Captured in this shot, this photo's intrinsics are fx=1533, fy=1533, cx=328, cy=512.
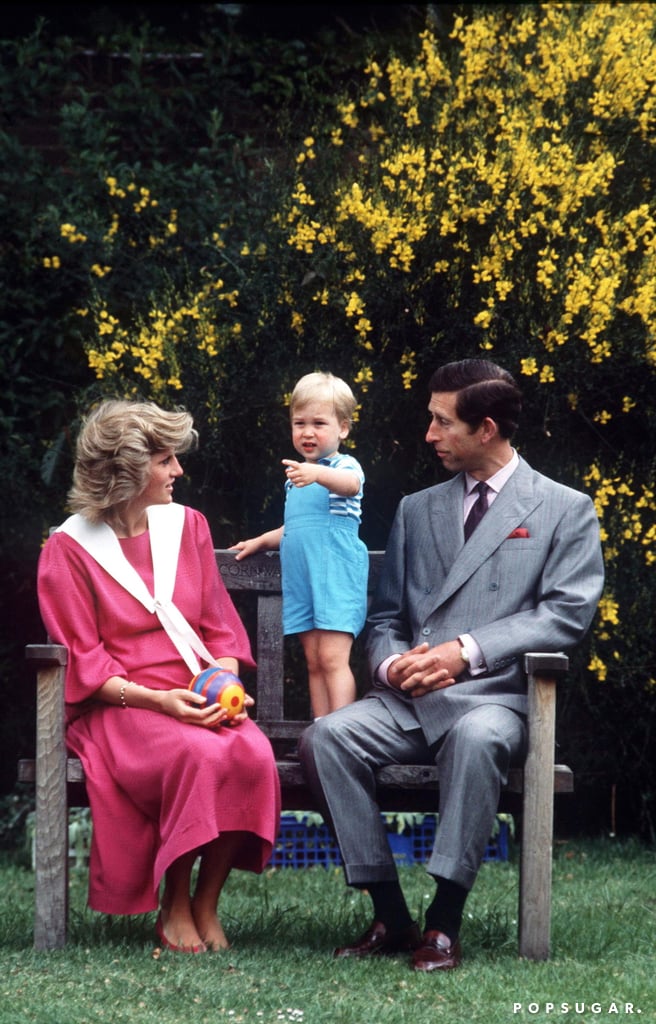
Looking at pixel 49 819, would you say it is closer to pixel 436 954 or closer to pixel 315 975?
pixel 315 975

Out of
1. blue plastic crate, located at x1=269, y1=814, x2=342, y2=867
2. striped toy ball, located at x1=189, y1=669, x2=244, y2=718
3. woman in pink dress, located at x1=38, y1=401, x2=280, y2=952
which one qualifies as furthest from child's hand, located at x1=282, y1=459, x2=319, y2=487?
blue plastic crate, located at x1=269, y1=814, x2=342, y2=867

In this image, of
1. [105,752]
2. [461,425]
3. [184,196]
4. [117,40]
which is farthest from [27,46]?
[105,752]

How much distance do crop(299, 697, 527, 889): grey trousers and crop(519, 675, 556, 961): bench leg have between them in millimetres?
67

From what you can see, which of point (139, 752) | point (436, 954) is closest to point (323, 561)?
point (139, 752)

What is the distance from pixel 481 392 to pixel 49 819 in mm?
1765

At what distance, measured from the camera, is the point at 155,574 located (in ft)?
14.9

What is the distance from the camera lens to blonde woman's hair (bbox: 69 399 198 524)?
4504 mm

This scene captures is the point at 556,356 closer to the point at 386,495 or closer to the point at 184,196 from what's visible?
the point at 386,495

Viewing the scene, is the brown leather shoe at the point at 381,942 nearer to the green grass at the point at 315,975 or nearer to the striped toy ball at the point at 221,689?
the green grass at the point at 315,975

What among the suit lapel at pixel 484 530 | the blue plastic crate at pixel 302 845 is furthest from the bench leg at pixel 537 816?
the blue plastic crate at pixel 302 845

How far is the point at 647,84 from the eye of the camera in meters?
6.06

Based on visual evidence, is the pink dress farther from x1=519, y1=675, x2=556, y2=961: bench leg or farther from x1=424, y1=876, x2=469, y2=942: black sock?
x1=519, y1=675, x2=556, y2=961: bench leg

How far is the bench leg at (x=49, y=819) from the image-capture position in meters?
4.29

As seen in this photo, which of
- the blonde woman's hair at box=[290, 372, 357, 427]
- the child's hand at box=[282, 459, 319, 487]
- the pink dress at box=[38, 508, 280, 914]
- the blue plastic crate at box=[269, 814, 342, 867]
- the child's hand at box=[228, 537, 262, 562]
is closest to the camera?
the pink dress at box=[38, 508, 280, 914]
